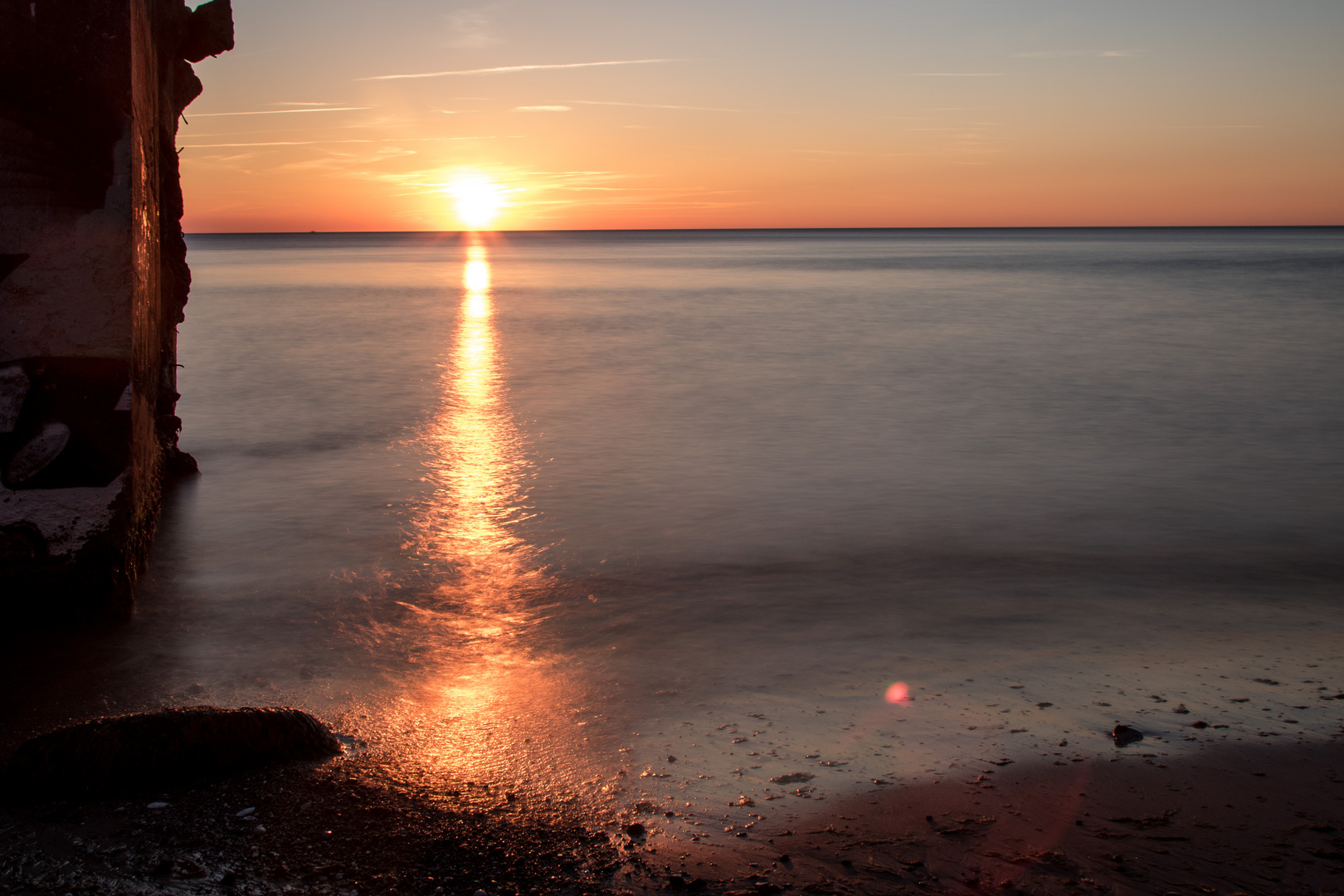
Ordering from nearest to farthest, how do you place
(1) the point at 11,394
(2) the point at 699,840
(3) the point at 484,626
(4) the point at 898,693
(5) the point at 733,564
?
(2) the point at 699,840, (4) the point at 898,693, (1) the point at 11,394, (3) the point at 484,626, (5) the point at 733,564

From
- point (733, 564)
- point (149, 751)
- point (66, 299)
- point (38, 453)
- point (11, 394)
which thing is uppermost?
point (66, 299)

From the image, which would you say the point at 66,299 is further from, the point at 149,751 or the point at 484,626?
the point at 484,626

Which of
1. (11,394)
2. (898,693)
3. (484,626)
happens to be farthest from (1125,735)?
(11,394)

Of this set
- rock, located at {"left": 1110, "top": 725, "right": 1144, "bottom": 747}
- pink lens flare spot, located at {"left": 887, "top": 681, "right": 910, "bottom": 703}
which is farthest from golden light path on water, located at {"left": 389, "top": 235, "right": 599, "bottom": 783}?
rock, located at {"left": 1110, "top": 725, "right": 1144, "bottom": 747}

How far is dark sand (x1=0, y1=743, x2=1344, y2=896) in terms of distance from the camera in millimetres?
2514

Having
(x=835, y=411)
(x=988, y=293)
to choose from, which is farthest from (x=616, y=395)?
(x=988, y=293)

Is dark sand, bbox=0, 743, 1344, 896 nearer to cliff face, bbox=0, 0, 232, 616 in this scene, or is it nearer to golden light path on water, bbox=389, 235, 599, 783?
golden light path on water, bbox=389, 235, 599, 783

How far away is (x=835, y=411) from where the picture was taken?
36.5 feet

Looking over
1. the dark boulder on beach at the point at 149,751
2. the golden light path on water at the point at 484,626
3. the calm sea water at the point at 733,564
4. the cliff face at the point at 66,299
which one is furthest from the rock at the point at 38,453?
the golden light path on water at the point at 484,626

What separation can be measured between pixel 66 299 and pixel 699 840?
327 centimetres

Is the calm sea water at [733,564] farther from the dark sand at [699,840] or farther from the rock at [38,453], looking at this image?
the rock at [38,453]

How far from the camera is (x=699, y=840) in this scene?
8.95 ft

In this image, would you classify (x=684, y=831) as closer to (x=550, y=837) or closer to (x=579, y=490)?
(x=550, y=837)

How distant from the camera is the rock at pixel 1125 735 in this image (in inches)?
131
